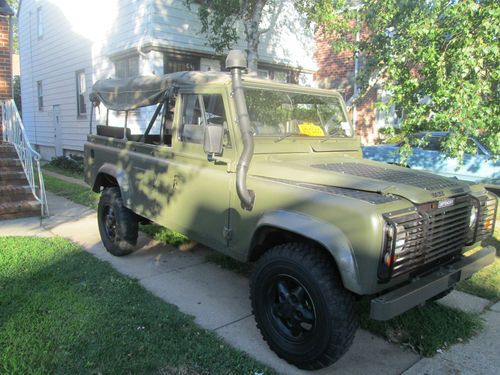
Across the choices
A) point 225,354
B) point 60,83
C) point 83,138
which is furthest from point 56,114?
point 225,354

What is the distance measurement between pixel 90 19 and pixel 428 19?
10172mm

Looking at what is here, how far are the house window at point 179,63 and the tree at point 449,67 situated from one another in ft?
19.4

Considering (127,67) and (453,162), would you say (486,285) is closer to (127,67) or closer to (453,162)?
(453,162)

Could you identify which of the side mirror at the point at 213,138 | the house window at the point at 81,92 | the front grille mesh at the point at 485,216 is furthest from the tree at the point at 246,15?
the front grille mesh at the point at 485,216

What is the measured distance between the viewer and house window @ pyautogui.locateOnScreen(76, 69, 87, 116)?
532 inches

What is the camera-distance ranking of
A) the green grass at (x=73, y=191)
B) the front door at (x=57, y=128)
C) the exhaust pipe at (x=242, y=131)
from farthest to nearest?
the front door at (x=57, y=128) < the green grass at (x=73, y=191) < the exhaust pipe at (x=242, y=131)

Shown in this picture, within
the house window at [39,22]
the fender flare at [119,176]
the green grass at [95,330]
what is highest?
the house window at [39,22]

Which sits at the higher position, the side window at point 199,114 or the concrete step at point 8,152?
the side window at point 199,114

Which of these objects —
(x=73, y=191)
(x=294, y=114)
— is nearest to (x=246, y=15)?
(x=73, y=191)

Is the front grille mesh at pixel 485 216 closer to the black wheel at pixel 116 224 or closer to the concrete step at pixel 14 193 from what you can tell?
the black wheel at pixel 116 224

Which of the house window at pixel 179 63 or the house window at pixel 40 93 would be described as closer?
the house window at pixel 179 63

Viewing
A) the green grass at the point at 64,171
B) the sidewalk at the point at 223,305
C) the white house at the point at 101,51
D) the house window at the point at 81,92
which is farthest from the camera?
the house window at the point at 81,92

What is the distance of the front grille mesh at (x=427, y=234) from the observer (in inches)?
104

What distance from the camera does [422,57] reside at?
17.8ft
